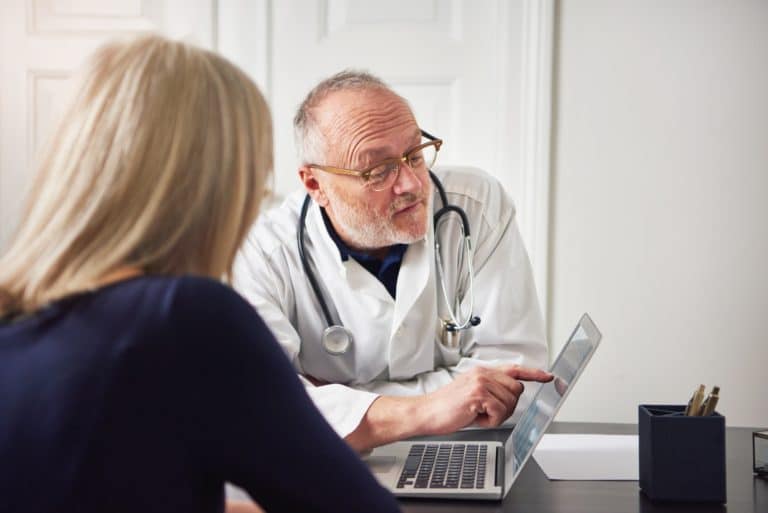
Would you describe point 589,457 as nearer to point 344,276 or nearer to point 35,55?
point 344,276

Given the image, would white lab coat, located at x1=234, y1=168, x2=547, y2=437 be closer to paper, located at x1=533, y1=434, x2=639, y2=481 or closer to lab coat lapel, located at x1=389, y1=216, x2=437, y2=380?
lab coat lapel, located at x1=389, y1=216, x2=437, y2=380

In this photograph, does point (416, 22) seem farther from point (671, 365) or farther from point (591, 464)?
point (591, 464)

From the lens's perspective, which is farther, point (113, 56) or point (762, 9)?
point (762, 9)

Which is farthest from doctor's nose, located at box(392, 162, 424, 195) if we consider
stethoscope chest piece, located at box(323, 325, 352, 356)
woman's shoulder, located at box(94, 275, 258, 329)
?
woman's shoulder, located at box(94, 275, 258, 329)

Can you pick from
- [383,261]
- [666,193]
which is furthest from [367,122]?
[666,193]

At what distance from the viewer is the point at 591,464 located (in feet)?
3.96

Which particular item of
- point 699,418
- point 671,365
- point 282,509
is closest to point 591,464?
point 699,418

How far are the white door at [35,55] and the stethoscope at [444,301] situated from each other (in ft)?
3.90

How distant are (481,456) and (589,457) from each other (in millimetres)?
157

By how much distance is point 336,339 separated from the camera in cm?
166

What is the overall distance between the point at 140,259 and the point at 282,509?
0.75ft

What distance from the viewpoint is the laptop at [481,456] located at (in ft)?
3.43

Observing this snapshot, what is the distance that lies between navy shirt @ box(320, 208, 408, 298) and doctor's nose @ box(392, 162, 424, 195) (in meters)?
0.13

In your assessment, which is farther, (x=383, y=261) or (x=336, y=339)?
(x=383, y=261)
